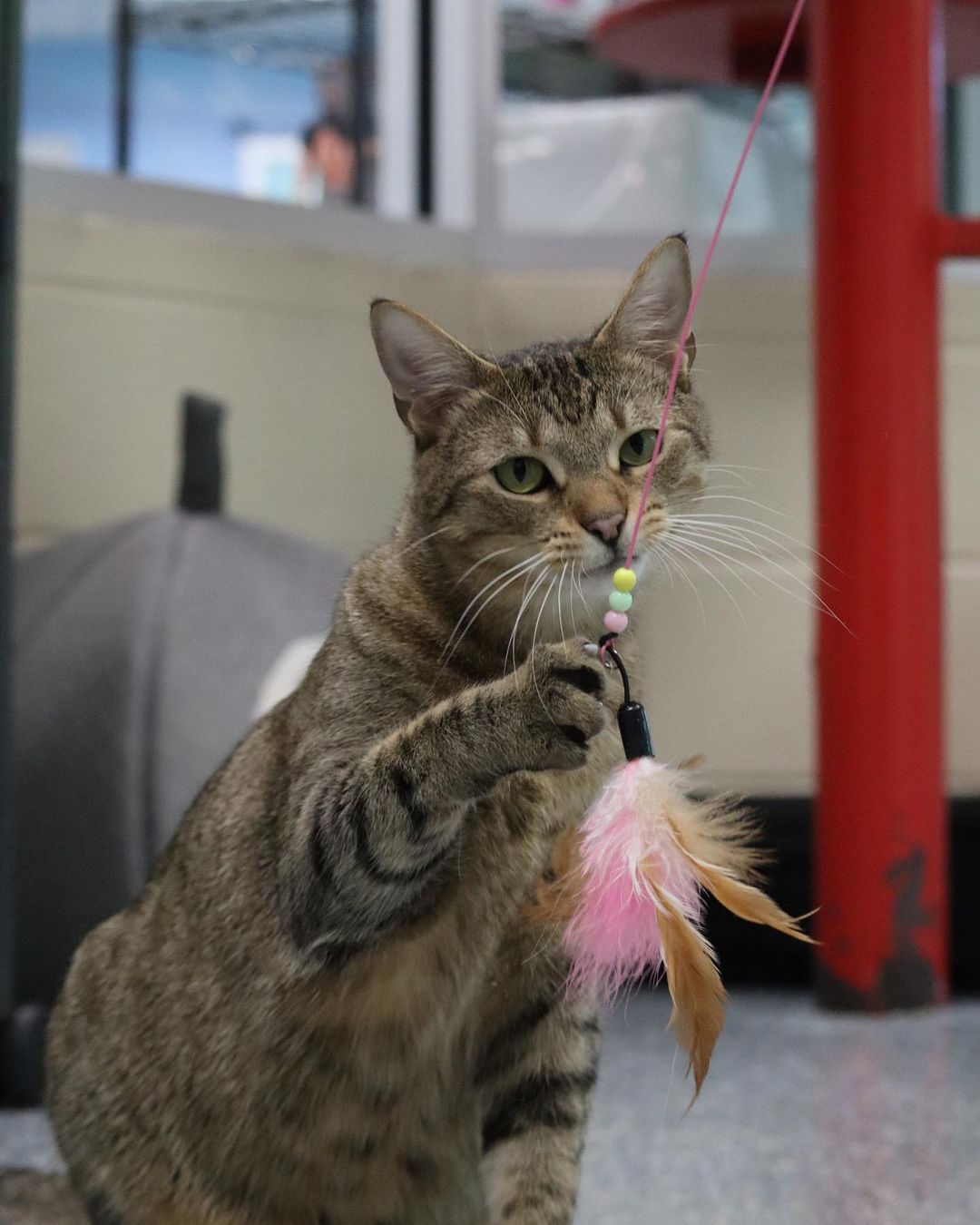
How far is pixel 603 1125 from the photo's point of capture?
4.89 ft

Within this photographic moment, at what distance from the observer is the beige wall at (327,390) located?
7.00ft

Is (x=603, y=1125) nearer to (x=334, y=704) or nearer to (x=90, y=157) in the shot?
(x=334, y=704)

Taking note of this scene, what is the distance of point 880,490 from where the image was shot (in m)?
1.80

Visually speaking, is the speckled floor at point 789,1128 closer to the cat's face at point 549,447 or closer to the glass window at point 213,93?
the cat's face at point 549,447

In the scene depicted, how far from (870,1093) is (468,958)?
823mm

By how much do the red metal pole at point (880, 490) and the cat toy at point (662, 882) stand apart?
108cm

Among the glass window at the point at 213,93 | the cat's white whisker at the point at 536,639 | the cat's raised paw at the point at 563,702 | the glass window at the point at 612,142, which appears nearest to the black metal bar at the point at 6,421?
the glass window at the point at 213,93

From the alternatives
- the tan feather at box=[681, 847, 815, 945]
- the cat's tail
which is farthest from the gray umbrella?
the tan feather at box=[681, 847, 815, 945]

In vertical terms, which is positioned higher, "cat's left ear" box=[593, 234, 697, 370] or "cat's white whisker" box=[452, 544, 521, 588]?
"cat's left ear" box=[593, 234, 697, 370]

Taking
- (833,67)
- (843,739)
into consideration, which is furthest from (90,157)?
(843,739)

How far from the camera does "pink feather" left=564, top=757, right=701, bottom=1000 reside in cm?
70

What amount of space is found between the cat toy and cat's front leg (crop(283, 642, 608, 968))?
0.03 m

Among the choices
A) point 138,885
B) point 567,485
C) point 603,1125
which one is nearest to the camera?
point 567,485

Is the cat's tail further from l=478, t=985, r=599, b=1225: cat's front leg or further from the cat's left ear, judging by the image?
the cat's left ear
